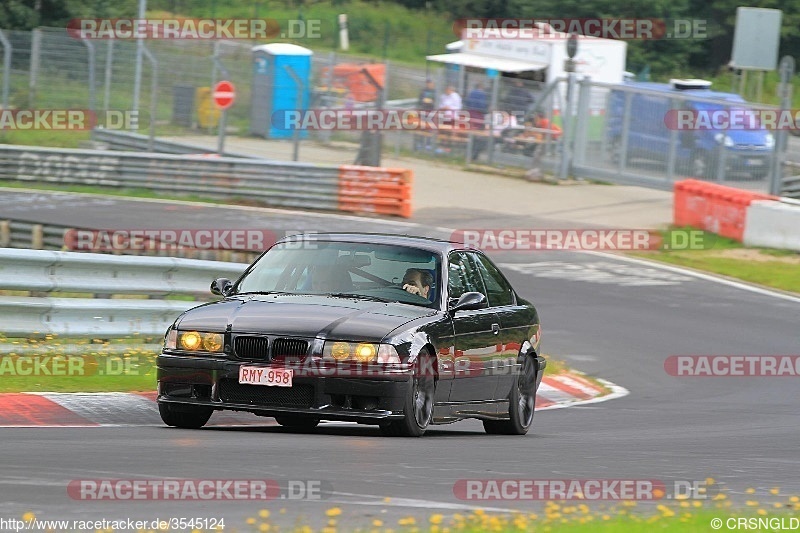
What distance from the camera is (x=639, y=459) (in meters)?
9.48

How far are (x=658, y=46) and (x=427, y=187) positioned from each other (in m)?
26.7

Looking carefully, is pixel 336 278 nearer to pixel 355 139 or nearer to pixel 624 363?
pixel 624 363

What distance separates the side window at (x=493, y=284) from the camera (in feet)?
36.9

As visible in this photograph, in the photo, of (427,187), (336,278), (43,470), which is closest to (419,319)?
(336,278)

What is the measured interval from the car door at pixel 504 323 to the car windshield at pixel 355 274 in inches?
34.0

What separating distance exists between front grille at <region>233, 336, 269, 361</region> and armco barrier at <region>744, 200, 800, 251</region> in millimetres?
17213

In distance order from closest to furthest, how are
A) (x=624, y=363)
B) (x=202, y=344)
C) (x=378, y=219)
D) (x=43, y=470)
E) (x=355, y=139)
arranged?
(x=43, y=470) < (x=202, y=344) < (x=624, y=363) < (x=378, y=219) < (x=355, y=139)

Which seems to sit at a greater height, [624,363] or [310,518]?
[310,518]

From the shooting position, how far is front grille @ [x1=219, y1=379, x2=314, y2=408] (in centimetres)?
928

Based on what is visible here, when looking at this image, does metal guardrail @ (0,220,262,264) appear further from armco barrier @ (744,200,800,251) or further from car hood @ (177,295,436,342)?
armco barrier @ (744,200,800,251)

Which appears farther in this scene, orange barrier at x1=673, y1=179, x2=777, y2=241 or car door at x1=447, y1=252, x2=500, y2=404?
orange barrier at x1=673, y1=179, x2=777, y2=241

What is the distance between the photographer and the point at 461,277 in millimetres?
10766

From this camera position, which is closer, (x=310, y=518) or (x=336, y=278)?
(x=310, y=518)

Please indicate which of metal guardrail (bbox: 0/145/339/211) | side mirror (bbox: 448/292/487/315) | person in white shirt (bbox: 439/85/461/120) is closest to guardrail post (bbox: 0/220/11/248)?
metal guardrail (bbox: 0/145/339/211)
